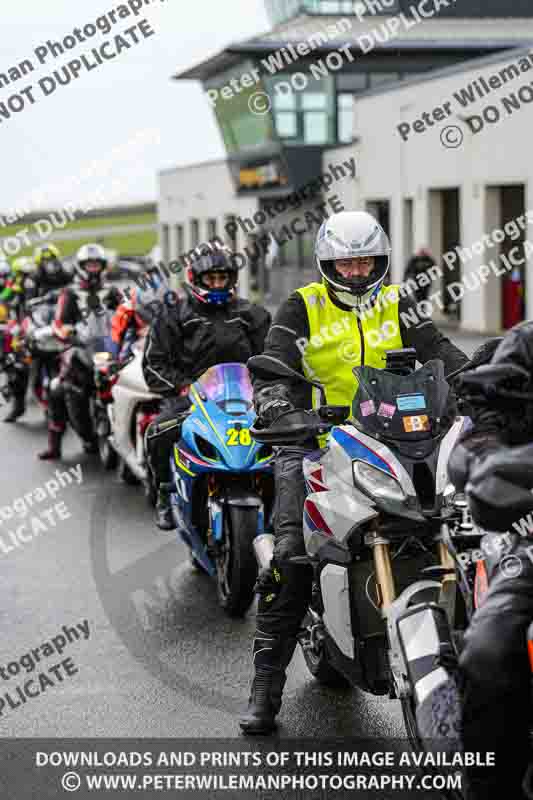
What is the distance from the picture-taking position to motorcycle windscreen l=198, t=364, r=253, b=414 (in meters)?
7.93

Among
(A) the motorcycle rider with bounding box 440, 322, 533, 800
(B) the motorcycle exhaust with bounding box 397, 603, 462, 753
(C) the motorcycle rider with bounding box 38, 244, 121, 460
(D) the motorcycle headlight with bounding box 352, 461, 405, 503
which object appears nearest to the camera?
(A) the motorcycle rider with bounding box 440, 322, 533, 800

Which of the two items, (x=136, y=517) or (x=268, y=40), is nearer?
(x=136, y=517)

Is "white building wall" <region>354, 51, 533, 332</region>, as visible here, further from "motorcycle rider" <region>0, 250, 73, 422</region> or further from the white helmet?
Answer: the white helmet

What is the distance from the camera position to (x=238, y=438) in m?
7.73

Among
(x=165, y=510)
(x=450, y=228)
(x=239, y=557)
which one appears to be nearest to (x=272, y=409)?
(x=239, y=557)

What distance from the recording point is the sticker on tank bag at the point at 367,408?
16.7ft

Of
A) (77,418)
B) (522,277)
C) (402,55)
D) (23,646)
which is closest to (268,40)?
(402,55)

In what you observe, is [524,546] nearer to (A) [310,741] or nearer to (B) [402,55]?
(A) [310,741]

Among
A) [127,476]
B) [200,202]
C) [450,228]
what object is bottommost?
[200,202]

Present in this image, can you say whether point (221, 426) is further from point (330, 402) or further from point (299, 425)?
point (299, 425)

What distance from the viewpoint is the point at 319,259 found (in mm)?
6035

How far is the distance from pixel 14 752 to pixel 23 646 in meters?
1.70

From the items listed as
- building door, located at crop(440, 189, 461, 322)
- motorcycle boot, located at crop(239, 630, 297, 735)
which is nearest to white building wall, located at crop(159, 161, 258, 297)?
building door, located at crop(440, 189, 461, 322)

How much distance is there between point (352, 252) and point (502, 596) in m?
2.26
